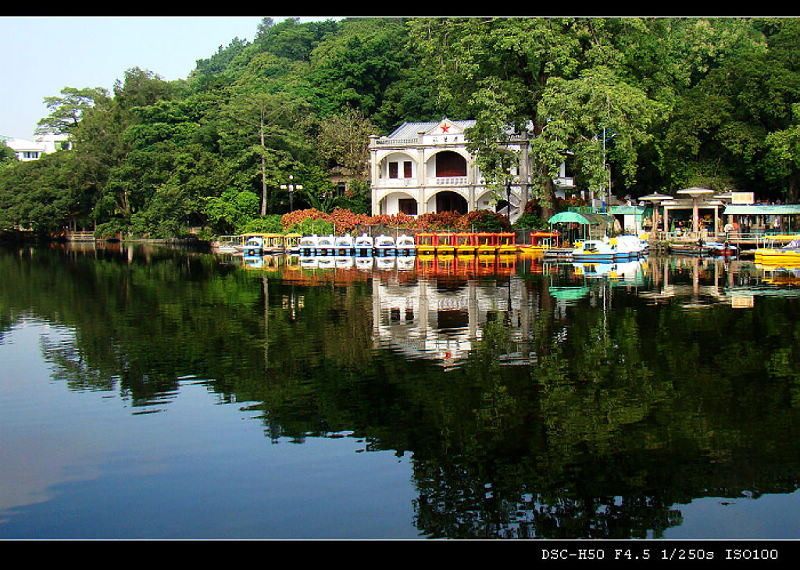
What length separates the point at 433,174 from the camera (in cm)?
6109

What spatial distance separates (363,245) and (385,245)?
1583 millimetres

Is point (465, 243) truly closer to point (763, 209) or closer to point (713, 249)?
point (713, 249)

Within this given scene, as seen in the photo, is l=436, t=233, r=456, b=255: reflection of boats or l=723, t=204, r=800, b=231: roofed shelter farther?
l=436, t=233, r=456, b=255: reflection of boats

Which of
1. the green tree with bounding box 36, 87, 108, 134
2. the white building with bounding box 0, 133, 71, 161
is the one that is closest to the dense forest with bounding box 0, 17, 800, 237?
the green tree with bounding box 36, 87, 108, 134

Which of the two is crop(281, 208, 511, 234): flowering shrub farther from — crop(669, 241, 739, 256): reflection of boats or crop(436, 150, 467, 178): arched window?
crop(669, 241, 739, 256): reflection of boats

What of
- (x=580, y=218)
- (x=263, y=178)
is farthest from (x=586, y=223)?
(x=263, y=178)

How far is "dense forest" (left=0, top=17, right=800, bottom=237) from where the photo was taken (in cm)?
4650

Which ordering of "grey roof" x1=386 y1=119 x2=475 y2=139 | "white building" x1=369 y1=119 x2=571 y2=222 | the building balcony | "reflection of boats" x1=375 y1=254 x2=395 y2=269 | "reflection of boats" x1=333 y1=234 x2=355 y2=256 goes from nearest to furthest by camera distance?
"reflection of boats" x1=375 y1=254 x2=395 y2=269, "reflection of boats" x1=333 y1=234 x2=355 y2=256, "white building" x1=369 y1=119 x2=571 y2=222, the building balcony, "grey roof" x1=386 y1=119 x2=475 y2=139

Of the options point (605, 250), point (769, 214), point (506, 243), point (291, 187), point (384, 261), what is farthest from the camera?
point (291, 187)

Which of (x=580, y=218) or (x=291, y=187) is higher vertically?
(x=291, y=187)

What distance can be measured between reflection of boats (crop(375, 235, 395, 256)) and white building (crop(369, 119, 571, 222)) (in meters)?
9.19

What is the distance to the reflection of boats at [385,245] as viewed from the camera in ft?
165

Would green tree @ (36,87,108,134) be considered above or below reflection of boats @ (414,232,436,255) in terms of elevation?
above

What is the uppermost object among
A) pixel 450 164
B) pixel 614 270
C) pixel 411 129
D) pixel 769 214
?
pixel 411 129
